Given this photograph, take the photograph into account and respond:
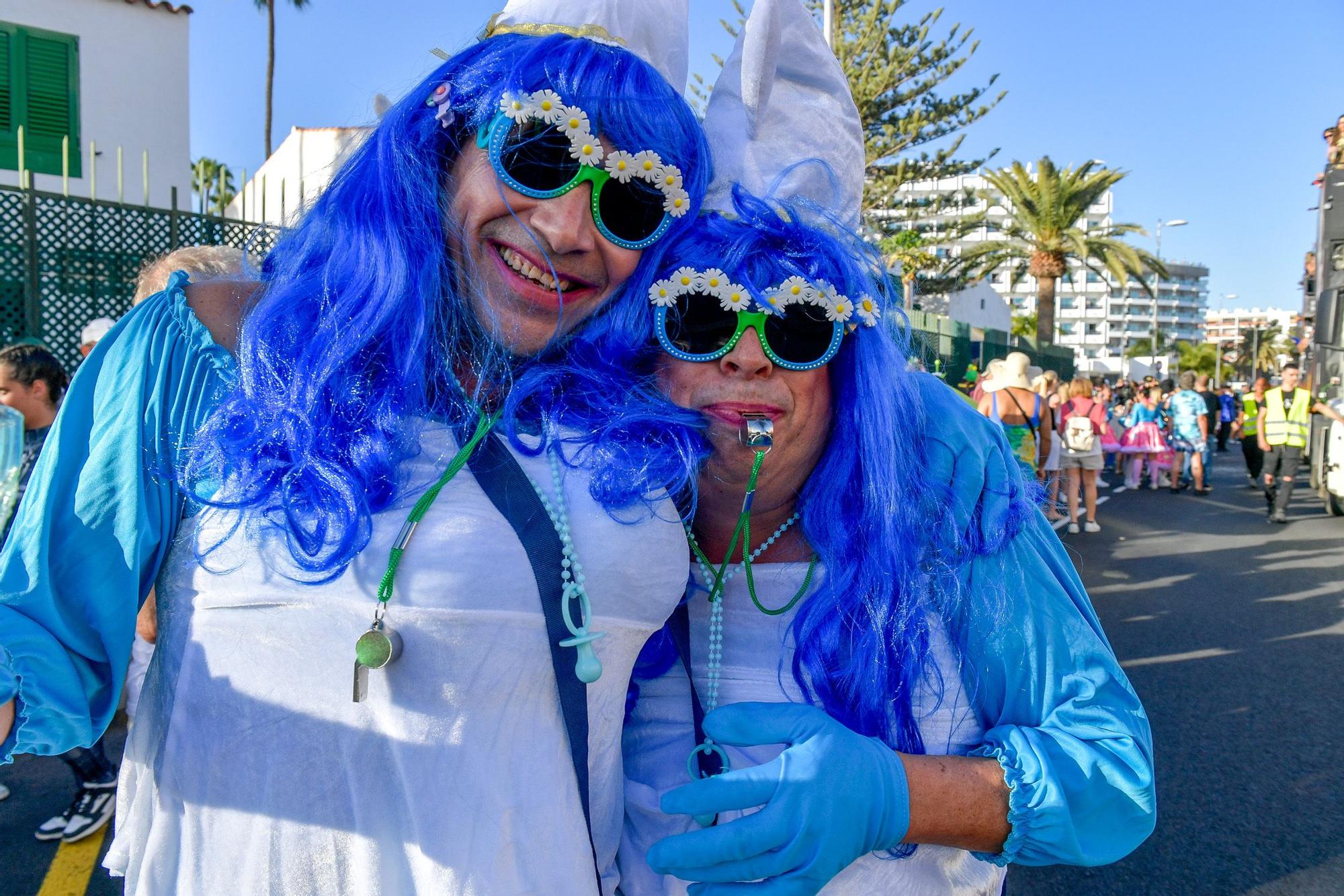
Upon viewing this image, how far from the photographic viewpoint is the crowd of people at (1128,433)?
790cm

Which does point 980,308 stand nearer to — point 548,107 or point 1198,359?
point 548,107

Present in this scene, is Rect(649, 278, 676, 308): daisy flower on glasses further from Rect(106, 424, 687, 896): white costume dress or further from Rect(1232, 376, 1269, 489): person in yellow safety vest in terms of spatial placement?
Rect(1232, 376, 1269, 489): person in yellow safety vest

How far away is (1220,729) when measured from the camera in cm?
432

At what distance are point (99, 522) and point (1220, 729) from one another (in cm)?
460

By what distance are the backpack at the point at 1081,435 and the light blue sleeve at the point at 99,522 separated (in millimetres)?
9889

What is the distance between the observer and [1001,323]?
42031mm

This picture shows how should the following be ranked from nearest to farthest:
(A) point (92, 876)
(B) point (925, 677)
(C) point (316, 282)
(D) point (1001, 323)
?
(C) point (316, 282) < (B) point (925, 677) < (A) point (92, 876) < (D) point (1001, 323)

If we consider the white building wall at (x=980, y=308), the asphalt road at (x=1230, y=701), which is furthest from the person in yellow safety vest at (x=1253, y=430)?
the white building wall at (x=980, y=308)

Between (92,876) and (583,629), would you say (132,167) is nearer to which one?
(92,876)

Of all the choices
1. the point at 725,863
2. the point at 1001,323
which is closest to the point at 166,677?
the point at 725,863

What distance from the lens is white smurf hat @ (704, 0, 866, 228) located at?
1.62 metres

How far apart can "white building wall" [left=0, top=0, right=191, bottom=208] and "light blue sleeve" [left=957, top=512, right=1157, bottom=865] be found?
9.47 m

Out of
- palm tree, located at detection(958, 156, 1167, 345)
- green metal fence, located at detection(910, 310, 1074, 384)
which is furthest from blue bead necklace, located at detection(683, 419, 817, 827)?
palm tree, located at detection(958, 156, 1167, 345)

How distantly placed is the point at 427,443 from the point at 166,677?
44 cm
